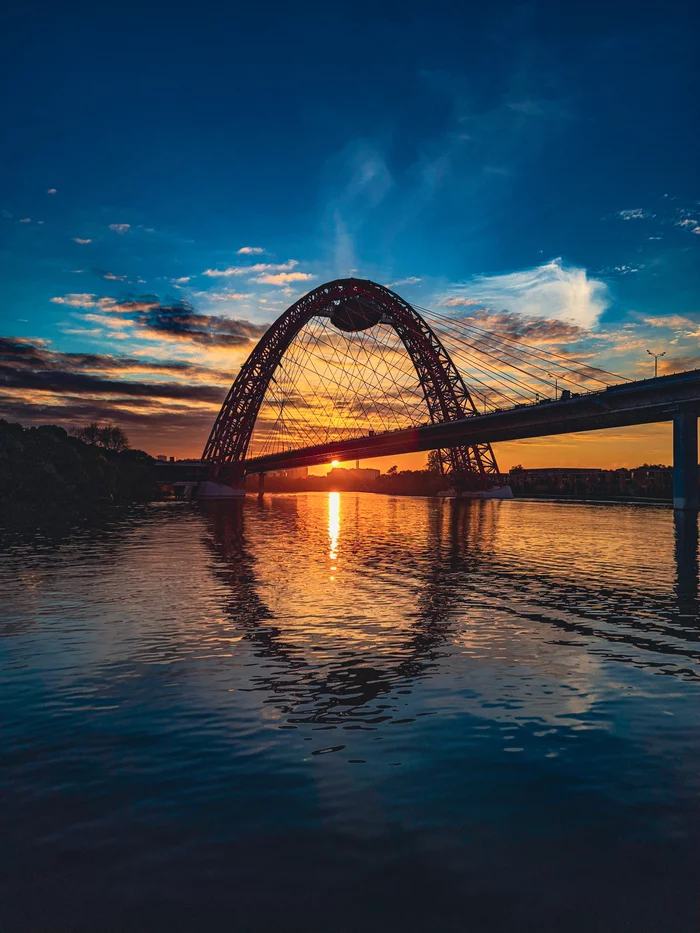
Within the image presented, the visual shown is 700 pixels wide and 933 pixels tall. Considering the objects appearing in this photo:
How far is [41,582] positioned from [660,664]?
1789 cm

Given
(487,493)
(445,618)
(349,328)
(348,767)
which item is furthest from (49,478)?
(348,767)

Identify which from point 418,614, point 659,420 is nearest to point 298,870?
point 418,614

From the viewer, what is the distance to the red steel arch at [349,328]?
99.5 meters

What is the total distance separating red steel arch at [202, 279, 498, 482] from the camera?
99.5 m

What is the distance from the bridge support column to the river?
185 feet

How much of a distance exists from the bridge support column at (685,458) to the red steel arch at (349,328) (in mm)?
36030

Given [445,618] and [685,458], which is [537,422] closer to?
[685,458]

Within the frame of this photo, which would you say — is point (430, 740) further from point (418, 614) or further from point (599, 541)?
point (599, 541)

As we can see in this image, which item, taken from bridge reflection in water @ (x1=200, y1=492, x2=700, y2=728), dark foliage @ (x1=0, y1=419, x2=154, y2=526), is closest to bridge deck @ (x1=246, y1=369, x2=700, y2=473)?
dark foliage @ (x1=0, y1=419, x2=154, y2=526)

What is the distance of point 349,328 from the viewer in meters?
102

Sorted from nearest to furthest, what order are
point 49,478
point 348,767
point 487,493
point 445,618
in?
point 348,767
point 445,618
point 49,478
point 487,493

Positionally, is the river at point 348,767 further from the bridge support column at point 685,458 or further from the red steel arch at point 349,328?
the red steel arch at point 349,328

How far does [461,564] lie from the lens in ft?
93.3

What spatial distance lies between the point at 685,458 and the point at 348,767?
6998 cm
